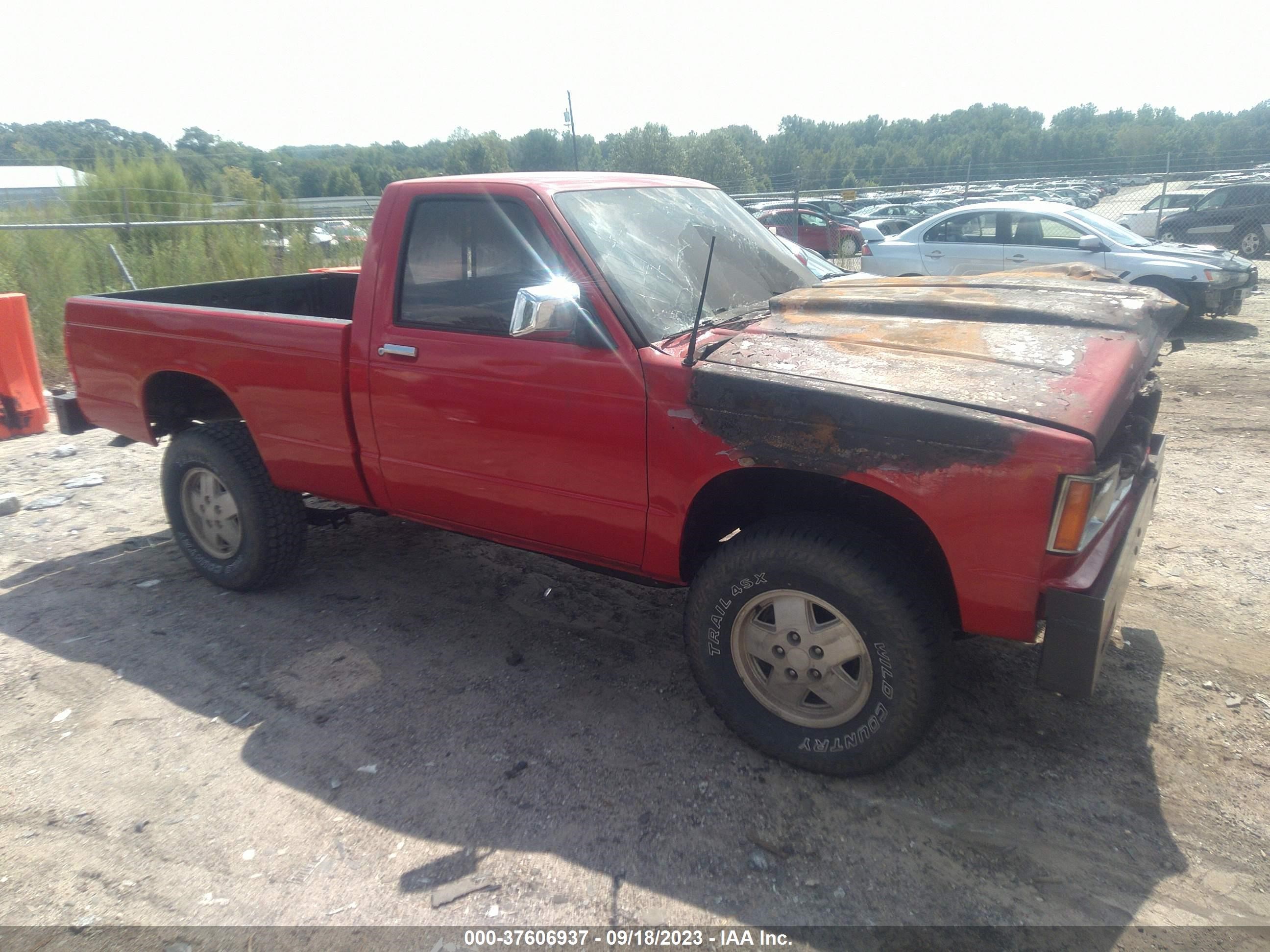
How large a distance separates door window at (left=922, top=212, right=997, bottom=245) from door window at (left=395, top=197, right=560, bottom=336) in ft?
32.2

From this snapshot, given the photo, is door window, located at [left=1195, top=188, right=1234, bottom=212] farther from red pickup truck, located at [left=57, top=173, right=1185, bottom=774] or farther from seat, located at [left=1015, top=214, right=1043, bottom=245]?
red pickup truck, located at [left=57, top=173, right=1185, bottom=774]

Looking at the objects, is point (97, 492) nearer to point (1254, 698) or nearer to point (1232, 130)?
point (1254, 698)

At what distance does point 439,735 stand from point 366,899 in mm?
806

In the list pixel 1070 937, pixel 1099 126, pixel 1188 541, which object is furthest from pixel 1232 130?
pixel 1070 937

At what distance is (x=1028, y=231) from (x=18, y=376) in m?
11.2

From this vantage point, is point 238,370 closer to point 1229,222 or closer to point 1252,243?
point 1229,222

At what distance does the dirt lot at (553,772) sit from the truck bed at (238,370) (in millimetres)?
827

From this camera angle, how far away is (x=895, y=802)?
2895 millimetres

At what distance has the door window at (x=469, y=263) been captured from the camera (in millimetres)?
3357

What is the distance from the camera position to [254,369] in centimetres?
402

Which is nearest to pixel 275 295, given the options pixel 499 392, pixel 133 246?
pixel 499 392

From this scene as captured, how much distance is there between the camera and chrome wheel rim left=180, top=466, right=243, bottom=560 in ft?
14.5

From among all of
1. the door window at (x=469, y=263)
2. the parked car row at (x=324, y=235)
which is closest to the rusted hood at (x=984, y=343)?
the door window at (x=469, y=263)

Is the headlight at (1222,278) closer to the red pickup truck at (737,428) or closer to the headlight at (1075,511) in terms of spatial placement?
the red pickup truck at (737,428)
